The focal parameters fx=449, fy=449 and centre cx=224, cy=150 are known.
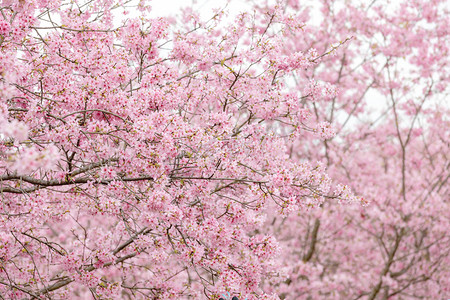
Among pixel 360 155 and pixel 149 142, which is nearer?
pixel 149 142

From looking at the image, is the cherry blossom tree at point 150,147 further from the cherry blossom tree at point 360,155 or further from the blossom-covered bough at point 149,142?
the cherry blossom tree at point 360,155

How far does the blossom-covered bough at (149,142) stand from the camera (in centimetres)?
388

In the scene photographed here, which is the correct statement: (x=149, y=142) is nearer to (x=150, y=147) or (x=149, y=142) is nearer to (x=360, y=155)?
(x=150, y=147)

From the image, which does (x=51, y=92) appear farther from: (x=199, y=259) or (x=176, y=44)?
(x=199, y=259)

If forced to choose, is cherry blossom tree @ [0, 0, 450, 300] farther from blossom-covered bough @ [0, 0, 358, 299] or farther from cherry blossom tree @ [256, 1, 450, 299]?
cherry blossom tree @ [256, 1, 450, 299]

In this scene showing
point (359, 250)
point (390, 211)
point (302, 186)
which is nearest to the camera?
point (302, 186)

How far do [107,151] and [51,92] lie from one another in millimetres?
733

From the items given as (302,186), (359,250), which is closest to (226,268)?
(302,186)

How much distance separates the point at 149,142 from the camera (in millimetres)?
3898

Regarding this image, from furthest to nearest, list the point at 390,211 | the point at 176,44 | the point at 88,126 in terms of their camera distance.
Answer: the point at 390,211
the point at 176,44
the point at 88,126

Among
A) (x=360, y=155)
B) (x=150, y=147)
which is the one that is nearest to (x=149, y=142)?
(x=150, y=147)

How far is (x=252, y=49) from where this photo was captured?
17.5ft

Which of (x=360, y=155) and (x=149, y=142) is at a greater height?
(x=360, y=155)

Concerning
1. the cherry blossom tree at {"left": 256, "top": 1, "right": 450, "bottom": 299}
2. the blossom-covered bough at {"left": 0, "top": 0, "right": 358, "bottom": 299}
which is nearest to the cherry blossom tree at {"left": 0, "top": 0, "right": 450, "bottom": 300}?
the blossom-covered bough at {"left": 0, "top": 0, "right": 358, "bottom": 299}
